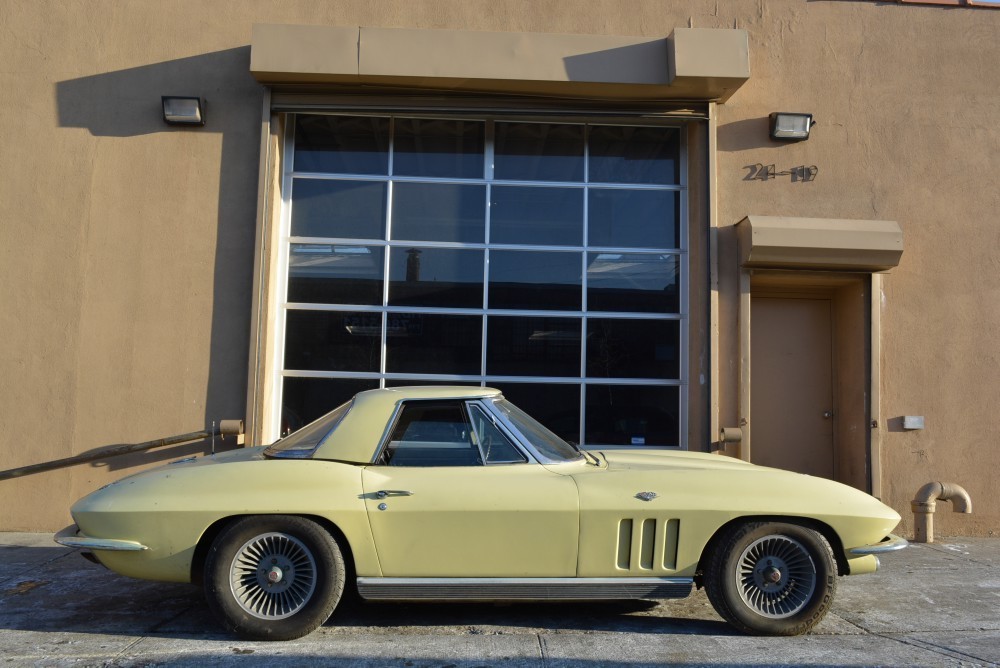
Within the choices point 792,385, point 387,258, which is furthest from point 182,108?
point 792,385

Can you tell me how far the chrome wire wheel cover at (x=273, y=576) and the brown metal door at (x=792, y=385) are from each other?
5278 mm

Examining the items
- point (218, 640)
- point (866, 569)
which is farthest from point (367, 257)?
point (866, 569)

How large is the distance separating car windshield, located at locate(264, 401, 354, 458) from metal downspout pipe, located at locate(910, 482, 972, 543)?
5445 mm

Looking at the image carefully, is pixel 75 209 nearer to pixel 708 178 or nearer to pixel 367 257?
pixel 367 257

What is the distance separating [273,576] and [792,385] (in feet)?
19.3

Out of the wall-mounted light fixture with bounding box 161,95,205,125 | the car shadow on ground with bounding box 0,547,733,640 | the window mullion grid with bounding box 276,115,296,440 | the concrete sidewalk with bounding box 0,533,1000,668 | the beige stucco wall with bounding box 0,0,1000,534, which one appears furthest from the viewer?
the window mullion grid with bounding box 276,115,296,440

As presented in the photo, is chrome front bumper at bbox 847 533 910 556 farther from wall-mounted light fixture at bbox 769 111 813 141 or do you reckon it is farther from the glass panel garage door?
wall-mounted light fixture at bbox 769 111 813 141

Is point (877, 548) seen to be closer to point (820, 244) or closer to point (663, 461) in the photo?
point (663, 461)

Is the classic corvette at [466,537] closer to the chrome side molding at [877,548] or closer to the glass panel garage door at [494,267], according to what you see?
the chrome side molding at [877,548]

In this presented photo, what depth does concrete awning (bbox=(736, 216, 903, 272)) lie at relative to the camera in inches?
309

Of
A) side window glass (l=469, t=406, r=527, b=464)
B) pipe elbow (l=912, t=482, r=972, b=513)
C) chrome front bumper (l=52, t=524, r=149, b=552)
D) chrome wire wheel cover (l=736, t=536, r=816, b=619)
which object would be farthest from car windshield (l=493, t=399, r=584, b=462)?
pipe elbow (l=912, t=482, r=972, b=513)

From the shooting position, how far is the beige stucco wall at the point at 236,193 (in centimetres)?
791

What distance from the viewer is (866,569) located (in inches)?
189

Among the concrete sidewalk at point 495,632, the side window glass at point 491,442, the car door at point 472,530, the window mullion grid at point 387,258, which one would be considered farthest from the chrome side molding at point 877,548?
the window mullion grid at point 387,258
